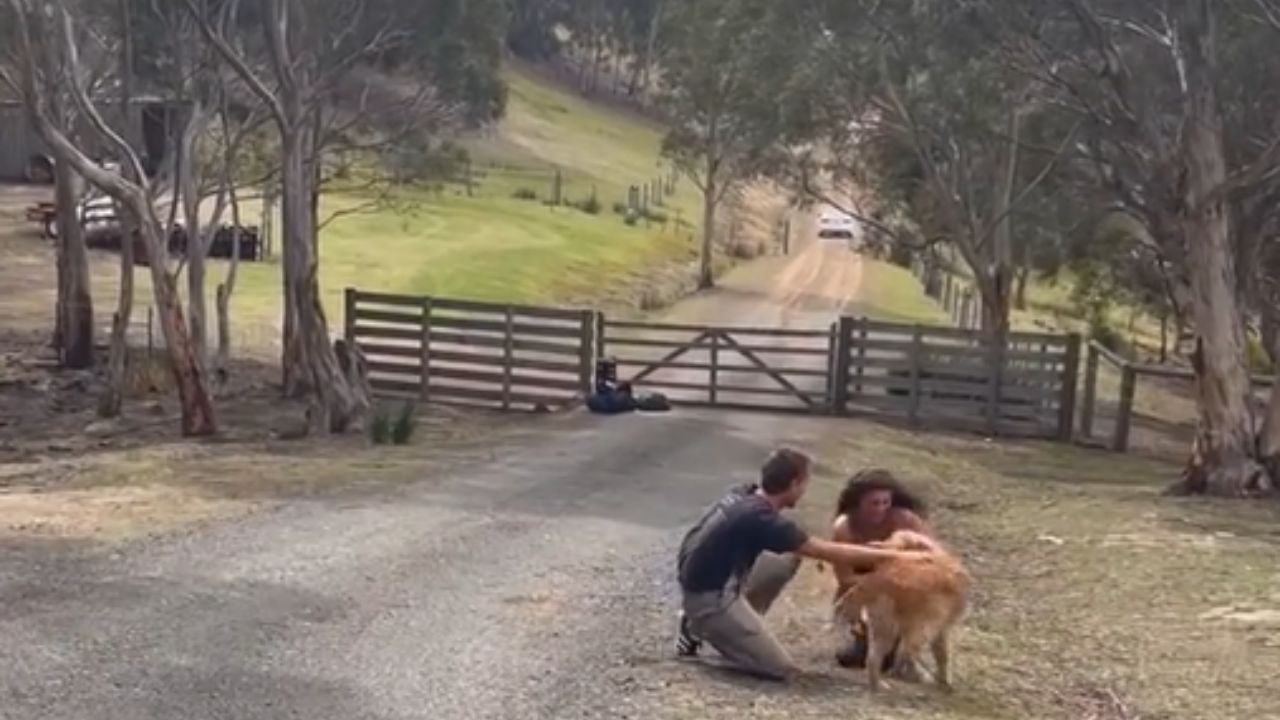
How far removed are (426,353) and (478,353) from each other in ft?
3.07

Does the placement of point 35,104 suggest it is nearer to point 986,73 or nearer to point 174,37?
point 174,37

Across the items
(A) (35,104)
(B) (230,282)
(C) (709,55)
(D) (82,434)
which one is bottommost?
(D) (82,434)

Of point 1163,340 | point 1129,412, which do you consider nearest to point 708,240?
point 1163,340

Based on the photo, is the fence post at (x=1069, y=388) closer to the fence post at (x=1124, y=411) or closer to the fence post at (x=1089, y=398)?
the fence post at (x=1089, y=398)

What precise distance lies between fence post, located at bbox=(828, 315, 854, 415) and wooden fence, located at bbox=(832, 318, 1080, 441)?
1 centimetres

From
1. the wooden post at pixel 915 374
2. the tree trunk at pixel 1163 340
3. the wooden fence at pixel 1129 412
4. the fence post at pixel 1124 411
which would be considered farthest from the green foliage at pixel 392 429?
the tree trunk at pixel 1163 340

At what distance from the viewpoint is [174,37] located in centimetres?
2925

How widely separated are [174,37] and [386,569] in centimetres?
1916

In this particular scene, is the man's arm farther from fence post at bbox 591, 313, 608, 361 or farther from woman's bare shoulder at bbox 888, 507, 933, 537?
fence post at bbox 591, 313, 608, 361

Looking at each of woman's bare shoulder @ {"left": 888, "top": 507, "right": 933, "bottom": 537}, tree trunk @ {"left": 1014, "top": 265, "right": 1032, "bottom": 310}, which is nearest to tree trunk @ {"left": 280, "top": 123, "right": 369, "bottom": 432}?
woman's bare shoulder @ {"left": 888, "top": 507, "right": 933, "bottom": 537}

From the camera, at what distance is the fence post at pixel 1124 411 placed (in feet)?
84.1

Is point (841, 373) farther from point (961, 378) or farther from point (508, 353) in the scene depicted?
point (508, 353)

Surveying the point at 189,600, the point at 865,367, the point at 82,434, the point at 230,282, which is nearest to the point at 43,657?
the point at 189,600

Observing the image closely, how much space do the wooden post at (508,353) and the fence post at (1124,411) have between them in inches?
331
